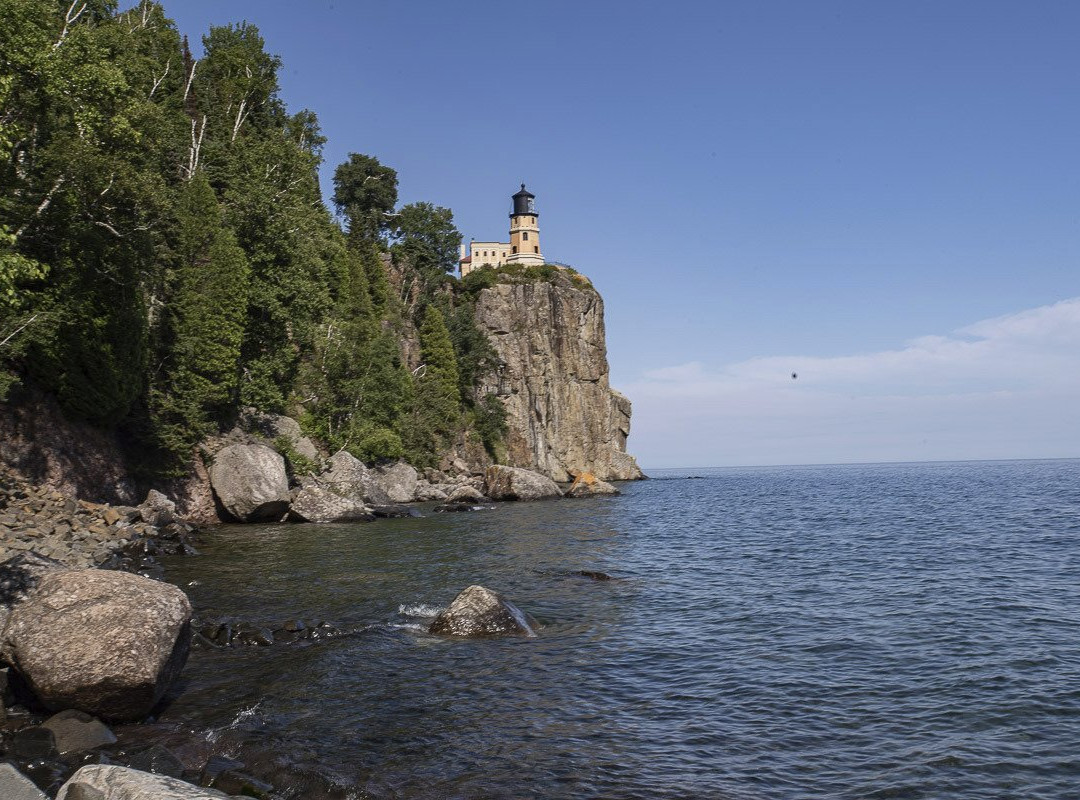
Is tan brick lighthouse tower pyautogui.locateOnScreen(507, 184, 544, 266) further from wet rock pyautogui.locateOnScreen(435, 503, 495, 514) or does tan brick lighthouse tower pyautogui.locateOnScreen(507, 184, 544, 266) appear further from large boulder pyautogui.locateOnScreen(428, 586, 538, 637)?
large boulder pyautogui.locateOnScreen(428, 586, 538, 637)

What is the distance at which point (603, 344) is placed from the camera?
12638 centimetres

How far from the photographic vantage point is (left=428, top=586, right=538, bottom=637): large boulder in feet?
60.0

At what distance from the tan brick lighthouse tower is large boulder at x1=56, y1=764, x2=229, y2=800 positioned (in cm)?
12599

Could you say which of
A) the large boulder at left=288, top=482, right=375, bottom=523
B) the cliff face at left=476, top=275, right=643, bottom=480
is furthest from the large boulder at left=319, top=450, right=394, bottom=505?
the cliff face at left=476, top=275, right=643, bottom=480

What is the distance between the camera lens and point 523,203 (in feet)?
452

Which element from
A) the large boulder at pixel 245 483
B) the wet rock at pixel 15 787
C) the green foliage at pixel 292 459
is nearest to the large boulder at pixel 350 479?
the green foliage at pixel 292 459

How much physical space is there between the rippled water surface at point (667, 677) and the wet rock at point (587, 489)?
48.1 metres

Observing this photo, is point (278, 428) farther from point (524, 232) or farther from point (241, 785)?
point (524, 232)

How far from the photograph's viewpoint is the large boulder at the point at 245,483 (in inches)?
1571

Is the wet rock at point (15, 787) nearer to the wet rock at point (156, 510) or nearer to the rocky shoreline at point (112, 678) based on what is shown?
the rocky shoreline at point (112, 678)

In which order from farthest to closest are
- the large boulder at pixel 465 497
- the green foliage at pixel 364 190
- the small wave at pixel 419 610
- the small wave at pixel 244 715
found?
the green foliage at pixel 364 190, the large boulder at pixel 465 497, the small wave at pixel 419 610, the small wave at pixel 244 715

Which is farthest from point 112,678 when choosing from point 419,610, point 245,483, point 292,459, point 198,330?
point 292,459

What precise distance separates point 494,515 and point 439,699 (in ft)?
128

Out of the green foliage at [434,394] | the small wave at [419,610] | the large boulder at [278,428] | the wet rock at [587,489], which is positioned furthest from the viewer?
the wet rock at [587,489]
